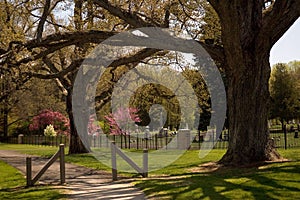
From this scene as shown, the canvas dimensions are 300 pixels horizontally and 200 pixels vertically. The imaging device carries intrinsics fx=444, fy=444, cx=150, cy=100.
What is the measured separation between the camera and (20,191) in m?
11.6

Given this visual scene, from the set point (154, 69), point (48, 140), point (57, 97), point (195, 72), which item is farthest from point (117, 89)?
point (57, 97)

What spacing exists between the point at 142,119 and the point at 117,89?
7057mm

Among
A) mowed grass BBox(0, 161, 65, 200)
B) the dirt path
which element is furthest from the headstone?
mowed grass BBox(0, 161, 65, 200)

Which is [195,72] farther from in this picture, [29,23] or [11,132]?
[11,132]

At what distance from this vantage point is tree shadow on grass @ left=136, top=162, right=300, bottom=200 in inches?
343

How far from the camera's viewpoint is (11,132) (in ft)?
171

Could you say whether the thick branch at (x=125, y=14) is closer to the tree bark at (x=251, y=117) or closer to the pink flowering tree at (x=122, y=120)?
the tree bark at (x=251, y=117)

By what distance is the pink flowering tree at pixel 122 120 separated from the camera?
2903cm

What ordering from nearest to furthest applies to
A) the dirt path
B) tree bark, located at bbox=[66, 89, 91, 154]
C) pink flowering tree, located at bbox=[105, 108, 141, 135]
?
the dirt path → tree bark, located at bbox=[66, 89, 91, 154] → pink flowering tree, located at bbox=[105, 108, 141, 135]

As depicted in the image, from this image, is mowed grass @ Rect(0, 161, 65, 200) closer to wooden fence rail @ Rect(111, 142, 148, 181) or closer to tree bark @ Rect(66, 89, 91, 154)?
wooden fence rail @ Rect(111, 142, 148, 181)

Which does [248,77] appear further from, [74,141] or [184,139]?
[74,141]

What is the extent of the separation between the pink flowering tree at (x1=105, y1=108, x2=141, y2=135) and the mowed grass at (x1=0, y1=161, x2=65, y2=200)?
14133 mm

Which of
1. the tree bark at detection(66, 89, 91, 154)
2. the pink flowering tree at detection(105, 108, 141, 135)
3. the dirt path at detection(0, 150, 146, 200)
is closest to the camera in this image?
the dirt path at detection(0, 150, 146, 200)

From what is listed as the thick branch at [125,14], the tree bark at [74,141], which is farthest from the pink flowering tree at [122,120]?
the thick branch at [125,14]
